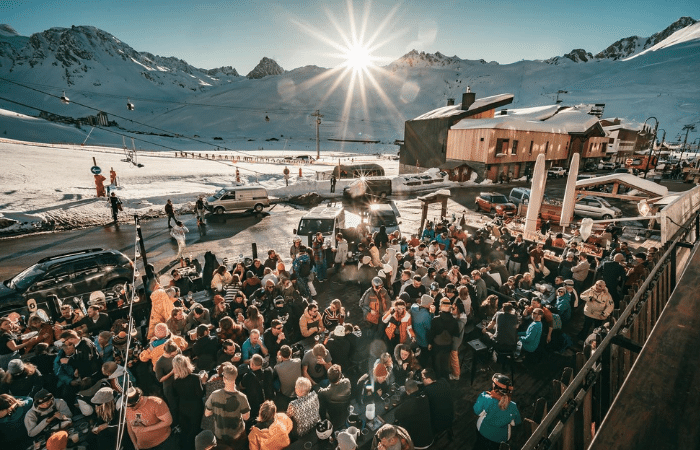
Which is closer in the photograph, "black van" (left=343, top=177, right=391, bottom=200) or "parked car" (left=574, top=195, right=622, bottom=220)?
"parked car" (left=574, top=195, right=622, bottom=220)

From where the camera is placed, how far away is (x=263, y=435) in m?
3.77

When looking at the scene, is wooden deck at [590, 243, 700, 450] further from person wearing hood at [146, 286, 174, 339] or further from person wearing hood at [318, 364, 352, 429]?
person wearing hood at [146, 286, 174, 339]

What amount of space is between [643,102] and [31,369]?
177460mm

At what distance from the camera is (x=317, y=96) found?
14975 centimetres

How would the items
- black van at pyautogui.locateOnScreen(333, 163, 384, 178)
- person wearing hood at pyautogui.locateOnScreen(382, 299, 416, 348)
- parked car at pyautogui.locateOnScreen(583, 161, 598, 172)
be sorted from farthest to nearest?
parked car at pyautogui.locateOnScreen(583, 161, 598, 172)
black van at pyautogui.locateOnScreen(333, 163, 384, 178)
person wearing hood at pyautogui.locateOnScreen(382, 299, 416, 348)

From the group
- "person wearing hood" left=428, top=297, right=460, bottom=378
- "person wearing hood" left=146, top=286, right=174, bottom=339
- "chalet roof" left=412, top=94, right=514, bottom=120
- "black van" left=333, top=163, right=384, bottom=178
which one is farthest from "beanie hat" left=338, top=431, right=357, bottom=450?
"chalet roof" left=412, top=94, right=514, bottom=120

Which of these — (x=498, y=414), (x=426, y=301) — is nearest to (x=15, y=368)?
(x=426, y=301)

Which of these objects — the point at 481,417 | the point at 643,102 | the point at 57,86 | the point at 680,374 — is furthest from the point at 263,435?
the point at 57,86

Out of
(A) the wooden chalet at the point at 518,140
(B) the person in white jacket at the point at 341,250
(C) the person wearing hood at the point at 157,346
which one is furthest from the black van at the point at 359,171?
(C) the person wearing hood at the point at 157,346

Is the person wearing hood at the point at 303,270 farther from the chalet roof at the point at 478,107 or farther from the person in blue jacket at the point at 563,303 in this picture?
the chalet roof at the point at 478,107

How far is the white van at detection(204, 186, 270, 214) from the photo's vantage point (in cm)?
1944

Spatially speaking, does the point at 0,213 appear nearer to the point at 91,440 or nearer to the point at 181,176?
the point at 181,176

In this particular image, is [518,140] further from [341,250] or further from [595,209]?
[341,250]

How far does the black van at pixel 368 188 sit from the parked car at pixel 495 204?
8268mm
